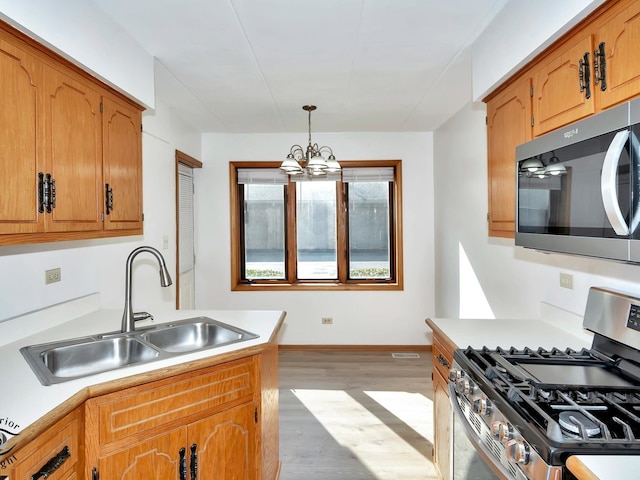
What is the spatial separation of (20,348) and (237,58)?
200 cm

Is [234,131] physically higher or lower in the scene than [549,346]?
higher

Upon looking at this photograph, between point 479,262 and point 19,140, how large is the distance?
3119 millimetres

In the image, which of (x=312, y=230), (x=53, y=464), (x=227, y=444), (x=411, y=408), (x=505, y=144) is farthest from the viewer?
(x=312, y=230)

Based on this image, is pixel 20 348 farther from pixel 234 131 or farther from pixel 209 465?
pixel 234 131

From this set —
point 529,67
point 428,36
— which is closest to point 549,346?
point 529,67

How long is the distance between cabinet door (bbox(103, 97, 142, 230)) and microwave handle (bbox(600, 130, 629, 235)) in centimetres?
210

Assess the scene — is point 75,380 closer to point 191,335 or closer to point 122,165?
point 191,335

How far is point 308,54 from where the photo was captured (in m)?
2.47

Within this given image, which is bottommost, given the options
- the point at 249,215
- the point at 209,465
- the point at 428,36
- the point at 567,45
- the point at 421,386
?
the point at 421,386

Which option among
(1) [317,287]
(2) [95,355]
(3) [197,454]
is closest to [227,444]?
(3) [197,454]

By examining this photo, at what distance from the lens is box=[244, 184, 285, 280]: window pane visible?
479 cm

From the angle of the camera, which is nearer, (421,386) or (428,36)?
(428,36)

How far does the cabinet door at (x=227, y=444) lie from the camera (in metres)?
1.63

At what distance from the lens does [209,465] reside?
1.65 metres
